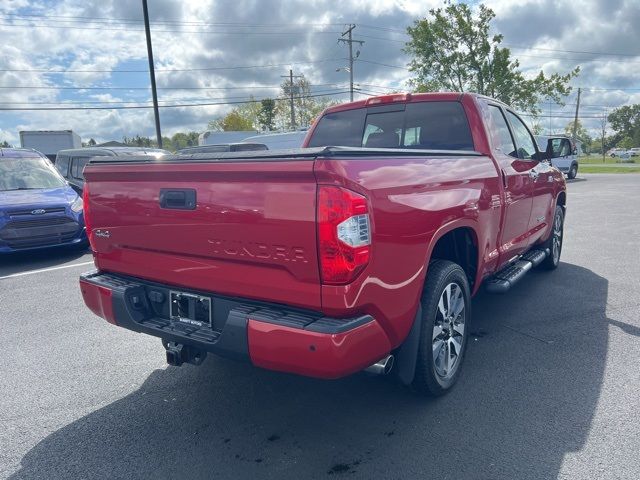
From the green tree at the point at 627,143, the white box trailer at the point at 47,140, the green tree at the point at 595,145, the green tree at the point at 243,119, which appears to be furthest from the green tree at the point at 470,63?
the green tree at the point at 595,145

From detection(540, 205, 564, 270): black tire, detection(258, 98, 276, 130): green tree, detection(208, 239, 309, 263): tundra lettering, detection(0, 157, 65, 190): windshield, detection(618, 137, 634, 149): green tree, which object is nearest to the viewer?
detection(208, 239, 309, 263): tundra lettering

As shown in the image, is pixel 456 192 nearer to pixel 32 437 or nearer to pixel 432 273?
pixel 432 273

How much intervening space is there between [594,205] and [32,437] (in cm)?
1377

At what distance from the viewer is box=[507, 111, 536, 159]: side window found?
468cm

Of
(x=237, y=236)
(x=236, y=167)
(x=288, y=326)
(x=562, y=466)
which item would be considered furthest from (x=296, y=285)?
(x=562, y=466)

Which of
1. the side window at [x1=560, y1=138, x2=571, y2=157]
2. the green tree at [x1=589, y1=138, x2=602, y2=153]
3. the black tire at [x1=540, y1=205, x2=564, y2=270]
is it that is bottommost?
the green tree at [x1=589, y1=138, x2=602, y2=153]

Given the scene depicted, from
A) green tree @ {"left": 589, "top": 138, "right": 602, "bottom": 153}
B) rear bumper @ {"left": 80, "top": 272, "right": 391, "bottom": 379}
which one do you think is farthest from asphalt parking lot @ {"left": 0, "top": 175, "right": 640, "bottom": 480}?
green tree @ {"left": 589, "top": 138, "right": 602, "bottom": 153}

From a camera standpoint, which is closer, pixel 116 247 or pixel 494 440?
pixel 494 440

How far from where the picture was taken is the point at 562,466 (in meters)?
2.40

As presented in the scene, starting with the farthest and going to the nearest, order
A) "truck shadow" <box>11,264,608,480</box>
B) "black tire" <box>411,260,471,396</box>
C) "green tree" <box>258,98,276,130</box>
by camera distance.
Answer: "green tree" <box>258,98,276,130</box>, "black tire" <box>411,260,471,396</box>, "truck shadow" <box>11,264,608,480</box>

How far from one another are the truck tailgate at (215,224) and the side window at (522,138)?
122 inches

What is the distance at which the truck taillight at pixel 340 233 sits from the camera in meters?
2.14

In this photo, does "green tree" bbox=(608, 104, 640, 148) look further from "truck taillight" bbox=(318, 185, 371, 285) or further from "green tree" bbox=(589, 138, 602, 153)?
"truck taillight" bbox=(318, 185, 371, 285)

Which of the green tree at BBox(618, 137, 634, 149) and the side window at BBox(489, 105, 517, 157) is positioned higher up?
the side window at BBox(489, 105, 517, 157)
